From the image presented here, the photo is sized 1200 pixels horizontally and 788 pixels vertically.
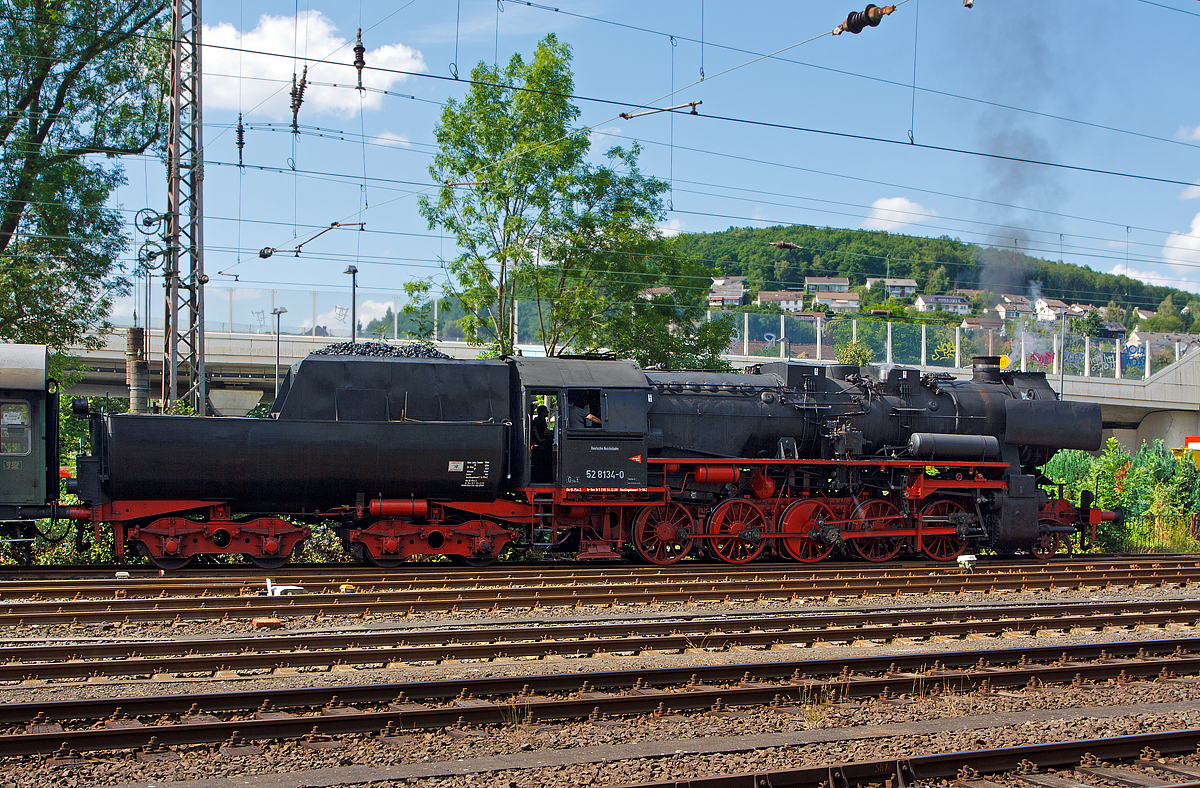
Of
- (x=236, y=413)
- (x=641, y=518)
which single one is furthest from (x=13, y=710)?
(x=236, y=413)

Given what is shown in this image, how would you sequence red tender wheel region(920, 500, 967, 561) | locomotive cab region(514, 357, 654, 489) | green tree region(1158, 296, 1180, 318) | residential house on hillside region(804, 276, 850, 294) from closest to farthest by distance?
1. locomotive cab region(514, 357, 654, 489)
2. red tender wheel region(920, 500, 967, 561)
3. residential house on hillside region(804, 276, 850, 294)
4. green tree region(1158, 296, 1180, 318)

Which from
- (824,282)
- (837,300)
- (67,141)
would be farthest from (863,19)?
(824,282)

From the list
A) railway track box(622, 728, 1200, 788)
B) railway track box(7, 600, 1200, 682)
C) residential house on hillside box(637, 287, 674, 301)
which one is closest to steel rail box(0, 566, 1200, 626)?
railway track box(7, 600, 1200, 682)

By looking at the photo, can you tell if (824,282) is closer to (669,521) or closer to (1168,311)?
(1168,311)

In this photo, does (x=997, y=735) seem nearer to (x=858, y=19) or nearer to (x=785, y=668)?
(x=785, y=668)

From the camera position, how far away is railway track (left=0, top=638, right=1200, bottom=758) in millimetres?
6590

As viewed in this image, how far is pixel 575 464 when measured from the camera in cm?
1407

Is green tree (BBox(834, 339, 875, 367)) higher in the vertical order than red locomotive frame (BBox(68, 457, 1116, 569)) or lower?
higher

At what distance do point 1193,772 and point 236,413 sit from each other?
37.7 m

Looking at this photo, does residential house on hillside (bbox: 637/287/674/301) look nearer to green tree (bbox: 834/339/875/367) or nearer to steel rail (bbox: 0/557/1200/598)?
steel rail (bbox: 0/557/1200/598)

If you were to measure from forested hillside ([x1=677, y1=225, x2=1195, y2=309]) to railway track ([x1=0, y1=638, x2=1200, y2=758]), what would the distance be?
14850 mm

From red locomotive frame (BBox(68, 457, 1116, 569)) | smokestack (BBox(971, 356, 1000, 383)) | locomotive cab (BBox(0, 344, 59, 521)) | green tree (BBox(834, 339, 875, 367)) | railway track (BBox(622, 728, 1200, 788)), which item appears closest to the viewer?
railway track (BBox(622, 728, 1200, 788))

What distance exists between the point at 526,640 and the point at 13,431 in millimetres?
8285

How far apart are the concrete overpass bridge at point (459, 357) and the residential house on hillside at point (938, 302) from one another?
129 ft
